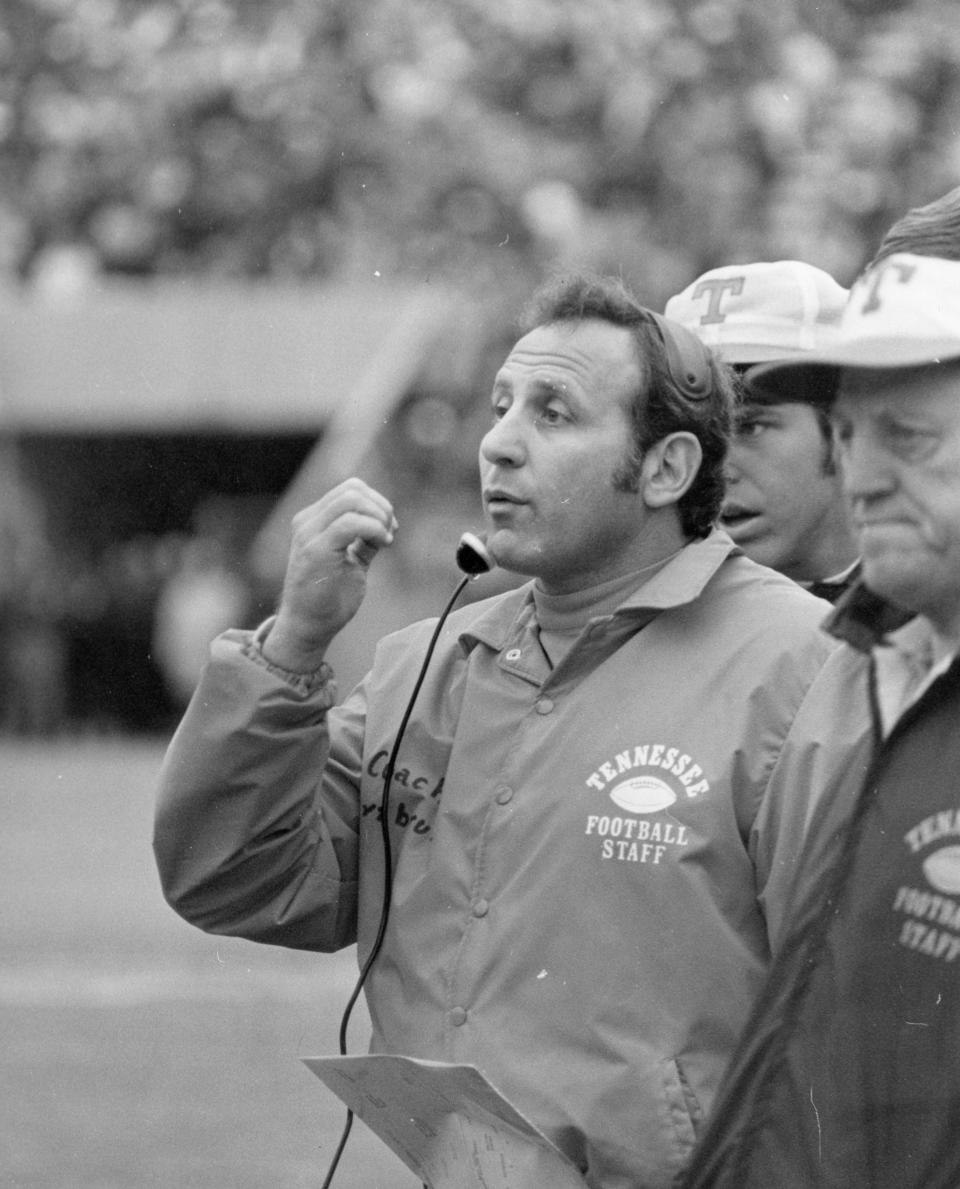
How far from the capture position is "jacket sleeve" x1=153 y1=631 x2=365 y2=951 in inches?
102

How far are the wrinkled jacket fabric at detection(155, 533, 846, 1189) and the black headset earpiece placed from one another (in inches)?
7.8

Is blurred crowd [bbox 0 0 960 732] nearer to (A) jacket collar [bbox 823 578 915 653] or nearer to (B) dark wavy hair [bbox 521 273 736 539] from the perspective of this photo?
(B) dark wavy hair [bbox 521 273 736 539]

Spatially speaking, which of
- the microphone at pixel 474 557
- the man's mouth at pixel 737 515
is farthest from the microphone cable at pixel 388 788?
the man's mouth at pixel 737 515

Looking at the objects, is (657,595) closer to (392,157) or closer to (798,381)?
(798,381)

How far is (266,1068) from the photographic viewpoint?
23.4ft

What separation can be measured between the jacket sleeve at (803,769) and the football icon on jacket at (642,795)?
0.36 feet

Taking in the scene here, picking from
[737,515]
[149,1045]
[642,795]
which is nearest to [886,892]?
[642,795]

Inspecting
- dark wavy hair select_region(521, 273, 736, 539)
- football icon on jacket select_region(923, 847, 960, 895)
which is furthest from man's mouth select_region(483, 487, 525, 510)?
football icon on jacket select_region(923, 847, 960, 895)

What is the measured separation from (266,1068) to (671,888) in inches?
196

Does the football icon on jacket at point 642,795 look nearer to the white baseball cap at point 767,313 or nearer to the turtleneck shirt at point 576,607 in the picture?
the turtleneck shirt at point 576,607

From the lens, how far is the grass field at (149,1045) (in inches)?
238

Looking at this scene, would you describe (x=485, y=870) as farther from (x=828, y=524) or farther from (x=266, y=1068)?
(x=266, y=1068)

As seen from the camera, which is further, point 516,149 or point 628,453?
point 516,149

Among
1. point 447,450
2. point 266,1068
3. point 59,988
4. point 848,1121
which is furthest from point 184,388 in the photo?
point 848,1121
